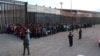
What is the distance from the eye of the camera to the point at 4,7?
28266 mm

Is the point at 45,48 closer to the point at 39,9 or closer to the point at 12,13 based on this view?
the point at 12,13

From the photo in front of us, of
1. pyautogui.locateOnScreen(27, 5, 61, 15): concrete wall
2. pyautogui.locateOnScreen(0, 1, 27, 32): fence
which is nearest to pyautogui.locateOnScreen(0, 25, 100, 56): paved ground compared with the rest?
pyautogui.locateOnScreen(0, 1, 27, 32): fence

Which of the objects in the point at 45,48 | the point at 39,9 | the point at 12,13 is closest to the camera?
the point at 45,48

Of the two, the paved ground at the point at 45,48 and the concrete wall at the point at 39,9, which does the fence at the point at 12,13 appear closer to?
the concrete wall at the point at 39,9

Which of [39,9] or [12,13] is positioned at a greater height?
[39,9]

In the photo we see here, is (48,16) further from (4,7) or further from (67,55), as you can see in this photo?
(67,55)

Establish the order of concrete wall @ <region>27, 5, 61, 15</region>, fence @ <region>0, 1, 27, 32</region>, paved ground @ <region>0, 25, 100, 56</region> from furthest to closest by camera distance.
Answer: concrete wall @ <region>27, 5, 61, 15</region> < fence @ <region>0, 1, 27, 32</region> < paved ground @ <region>0, 25, 100, 56</region>

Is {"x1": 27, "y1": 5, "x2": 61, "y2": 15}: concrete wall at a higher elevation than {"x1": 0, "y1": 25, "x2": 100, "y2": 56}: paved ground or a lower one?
higher

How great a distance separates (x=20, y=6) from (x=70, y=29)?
1927 centimetres

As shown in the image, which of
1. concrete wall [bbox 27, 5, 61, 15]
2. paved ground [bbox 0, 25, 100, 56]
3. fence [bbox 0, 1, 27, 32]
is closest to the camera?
paved ground [bbox 0, 25, 100, 56]

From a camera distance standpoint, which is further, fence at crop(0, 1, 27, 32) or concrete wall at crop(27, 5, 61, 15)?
concrete wall at crop(27, 5, 61, 15)

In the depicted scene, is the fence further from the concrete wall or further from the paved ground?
the paved ground

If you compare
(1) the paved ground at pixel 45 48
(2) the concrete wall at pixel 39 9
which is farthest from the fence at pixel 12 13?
(1) the paved ground at pixel 45 48

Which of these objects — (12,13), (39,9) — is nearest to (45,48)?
(12,13)
